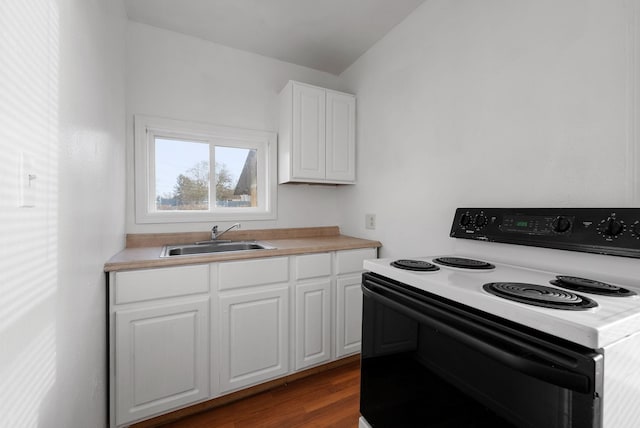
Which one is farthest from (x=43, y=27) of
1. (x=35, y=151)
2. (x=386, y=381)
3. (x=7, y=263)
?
(x=386, y=381)

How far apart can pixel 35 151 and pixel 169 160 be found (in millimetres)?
1576

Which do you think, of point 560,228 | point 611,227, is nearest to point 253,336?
point 560,228

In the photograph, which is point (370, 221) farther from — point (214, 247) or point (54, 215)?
point (54, 215)

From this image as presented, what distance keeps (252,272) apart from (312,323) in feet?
1.86

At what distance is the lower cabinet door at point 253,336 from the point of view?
5.38ft

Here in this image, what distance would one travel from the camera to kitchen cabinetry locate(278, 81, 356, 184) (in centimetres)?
218

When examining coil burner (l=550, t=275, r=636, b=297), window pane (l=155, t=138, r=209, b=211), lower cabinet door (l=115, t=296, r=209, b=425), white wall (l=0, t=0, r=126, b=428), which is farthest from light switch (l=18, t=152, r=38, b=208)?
window pane (l=155, t=138, r=209, b=211)

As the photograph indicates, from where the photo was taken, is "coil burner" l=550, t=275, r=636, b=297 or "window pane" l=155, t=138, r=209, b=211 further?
"window pane" l=155, t=138, r=209, b=211

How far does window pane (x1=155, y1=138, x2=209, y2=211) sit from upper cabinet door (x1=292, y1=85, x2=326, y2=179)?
0.73 metres

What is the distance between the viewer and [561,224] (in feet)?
3.61

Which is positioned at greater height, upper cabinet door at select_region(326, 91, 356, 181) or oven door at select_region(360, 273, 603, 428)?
upper cabinet door at select_region(326, 91, 356, 181)

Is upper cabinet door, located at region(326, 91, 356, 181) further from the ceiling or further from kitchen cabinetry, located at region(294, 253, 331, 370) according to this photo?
kitchen cabinetry, located at region(294, 253, 331, 370)

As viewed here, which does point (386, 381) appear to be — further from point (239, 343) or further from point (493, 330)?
point (239, 343)

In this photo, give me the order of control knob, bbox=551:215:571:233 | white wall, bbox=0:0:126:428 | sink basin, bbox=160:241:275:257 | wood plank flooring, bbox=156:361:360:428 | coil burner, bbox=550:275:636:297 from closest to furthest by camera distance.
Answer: white wall, bbox=0:0:126:428, coil burner, bbox=550:275:636:297, control knob, bbox=551:215:571:233, wood plank flooring, bbox=156:361:360:428, sink basin, bbox=160:241:275:257
